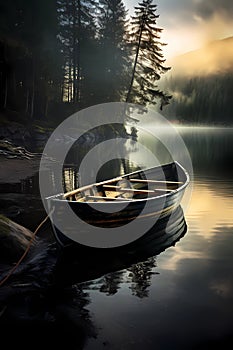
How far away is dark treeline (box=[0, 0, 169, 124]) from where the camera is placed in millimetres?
35031

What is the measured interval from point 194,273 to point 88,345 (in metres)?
3.94

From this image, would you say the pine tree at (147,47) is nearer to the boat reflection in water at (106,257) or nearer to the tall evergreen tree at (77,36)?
the tall evergreen tree at (77,36)

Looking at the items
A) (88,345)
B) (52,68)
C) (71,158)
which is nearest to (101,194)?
(88,345)

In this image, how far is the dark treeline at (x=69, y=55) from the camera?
35031 mm

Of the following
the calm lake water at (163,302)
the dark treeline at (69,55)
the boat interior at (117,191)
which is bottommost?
the calm lake water at (163,302)

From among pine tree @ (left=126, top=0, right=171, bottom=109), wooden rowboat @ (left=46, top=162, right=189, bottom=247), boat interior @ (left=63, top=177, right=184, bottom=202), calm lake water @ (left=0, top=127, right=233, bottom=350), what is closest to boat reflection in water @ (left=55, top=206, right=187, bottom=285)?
calm lake water @ (left=0, top=127, right=233, bottom=350)

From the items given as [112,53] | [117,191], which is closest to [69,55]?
[112,53]

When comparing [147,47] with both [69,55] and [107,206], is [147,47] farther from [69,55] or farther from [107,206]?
[107,206]

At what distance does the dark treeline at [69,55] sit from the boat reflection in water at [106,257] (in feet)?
88.8

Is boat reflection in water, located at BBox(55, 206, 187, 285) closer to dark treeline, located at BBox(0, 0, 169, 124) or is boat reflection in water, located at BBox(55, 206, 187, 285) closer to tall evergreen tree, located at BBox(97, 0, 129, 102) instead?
dark treeline, located at BBox(0, 0, 169, 124)

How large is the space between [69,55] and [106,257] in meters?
36.6

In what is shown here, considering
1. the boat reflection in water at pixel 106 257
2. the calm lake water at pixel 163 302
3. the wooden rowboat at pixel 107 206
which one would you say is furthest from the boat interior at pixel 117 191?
the calm lake water at pixel 163 302

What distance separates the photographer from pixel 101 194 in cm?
1231

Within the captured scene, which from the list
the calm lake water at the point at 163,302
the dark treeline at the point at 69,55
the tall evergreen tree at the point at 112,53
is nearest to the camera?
the calm lake water at the point at 163,302
